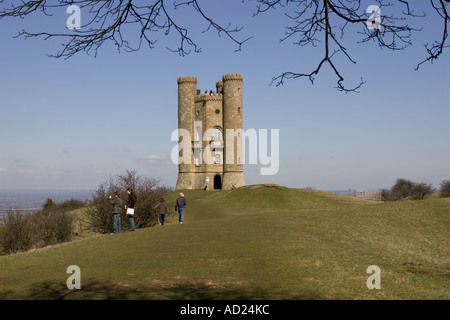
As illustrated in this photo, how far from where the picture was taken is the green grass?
13.2 metres

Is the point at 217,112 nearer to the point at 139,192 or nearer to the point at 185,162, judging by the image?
the point at 185,162

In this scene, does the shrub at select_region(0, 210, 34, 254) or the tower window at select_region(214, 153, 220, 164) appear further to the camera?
the tower window at select_region(214, 153, 220, 164)

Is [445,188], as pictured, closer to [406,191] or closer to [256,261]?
[406,191]

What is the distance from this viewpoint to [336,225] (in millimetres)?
26547

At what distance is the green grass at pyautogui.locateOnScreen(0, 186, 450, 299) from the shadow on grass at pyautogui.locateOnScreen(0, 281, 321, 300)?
0.03 m

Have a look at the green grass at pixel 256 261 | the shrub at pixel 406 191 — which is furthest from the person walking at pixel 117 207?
the shrub at pixel 406 191

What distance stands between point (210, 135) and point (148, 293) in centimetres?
6498

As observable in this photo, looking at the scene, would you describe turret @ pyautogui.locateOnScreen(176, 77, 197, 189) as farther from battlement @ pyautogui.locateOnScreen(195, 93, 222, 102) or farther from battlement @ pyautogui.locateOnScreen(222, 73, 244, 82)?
battlement @ pyautogui.locateOnScreen(222, 73, 244, 82)

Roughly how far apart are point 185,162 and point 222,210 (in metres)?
34.2

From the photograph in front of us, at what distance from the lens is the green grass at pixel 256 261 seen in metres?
13.2
